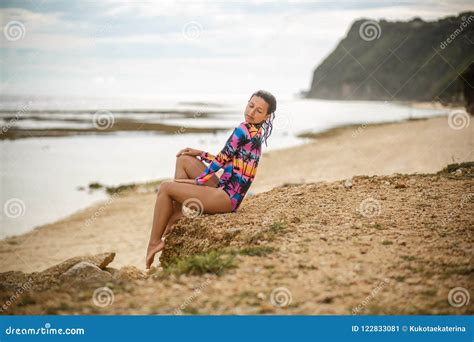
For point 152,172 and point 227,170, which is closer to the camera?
point 227,170

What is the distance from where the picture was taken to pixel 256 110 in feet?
13.9

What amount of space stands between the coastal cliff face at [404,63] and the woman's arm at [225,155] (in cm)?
473

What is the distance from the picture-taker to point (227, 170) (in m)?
4.32

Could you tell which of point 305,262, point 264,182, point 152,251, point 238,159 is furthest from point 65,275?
point 264,182

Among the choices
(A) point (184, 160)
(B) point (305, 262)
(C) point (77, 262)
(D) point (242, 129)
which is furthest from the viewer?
(C) point (77, 262)

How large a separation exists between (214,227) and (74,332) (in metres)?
1.77

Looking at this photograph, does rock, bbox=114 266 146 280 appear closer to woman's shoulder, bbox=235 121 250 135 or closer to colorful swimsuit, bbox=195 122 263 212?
colorful swimsuit, bbox=195 122 263 212

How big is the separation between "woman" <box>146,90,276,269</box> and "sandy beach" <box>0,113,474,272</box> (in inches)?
40.7

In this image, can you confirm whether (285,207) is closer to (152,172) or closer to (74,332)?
(74,332)

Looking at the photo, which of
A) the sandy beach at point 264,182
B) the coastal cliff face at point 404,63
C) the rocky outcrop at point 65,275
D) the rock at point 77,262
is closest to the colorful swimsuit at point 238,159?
the sandy beach at point 264,182

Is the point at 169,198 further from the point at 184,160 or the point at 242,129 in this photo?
the point at 242,129

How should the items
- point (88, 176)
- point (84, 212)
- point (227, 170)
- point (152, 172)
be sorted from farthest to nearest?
point (152, 172) → point (88, 176) → point (84, 212) → point (227, 170)

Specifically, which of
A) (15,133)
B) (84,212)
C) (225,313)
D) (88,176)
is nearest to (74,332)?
(225,313)

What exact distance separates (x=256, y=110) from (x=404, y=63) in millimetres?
56299
